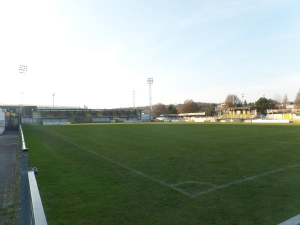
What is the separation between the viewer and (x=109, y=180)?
22.4 feet

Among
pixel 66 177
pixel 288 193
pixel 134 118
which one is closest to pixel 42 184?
pixel 66 177

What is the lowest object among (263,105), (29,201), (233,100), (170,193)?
(170,193)

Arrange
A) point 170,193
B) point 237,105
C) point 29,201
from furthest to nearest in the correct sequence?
1. point 237,105
2. point 170,193
3. point 29,201

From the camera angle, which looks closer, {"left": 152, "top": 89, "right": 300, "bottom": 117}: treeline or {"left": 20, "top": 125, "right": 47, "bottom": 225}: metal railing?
{"left": 20, "top": 125, "right": 47, "bottom": 225}: metal railing

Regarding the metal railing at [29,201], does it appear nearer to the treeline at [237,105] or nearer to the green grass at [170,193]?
the green grass at [170,193]

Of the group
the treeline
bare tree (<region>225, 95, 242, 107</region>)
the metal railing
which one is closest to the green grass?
the metal railing

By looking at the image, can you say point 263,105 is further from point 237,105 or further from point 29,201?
point 29,201

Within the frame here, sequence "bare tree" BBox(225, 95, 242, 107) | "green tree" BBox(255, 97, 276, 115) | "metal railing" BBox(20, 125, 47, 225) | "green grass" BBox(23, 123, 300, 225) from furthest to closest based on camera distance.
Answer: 1. "bare tree" BBox(225, 95, 242, 107)
2. "green tree" BBox(255, 97, 276, 115)
3. "green grass" BBox(23, 123, 300, 225)
4. "metal railing" BBox(20, 125, 47, 225)

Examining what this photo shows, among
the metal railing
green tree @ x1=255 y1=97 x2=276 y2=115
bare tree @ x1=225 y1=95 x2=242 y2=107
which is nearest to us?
the metal railing

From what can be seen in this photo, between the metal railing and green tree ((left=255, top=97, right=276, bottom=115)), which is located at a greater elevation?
green tree ((left=255, top=97, right=276, bottom=115))

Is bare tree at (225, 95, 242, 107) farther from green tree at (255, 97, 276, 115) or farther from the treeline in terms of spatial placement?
green tree at (255, 97, 276, 115)

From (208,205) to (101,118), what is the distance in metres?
88.9

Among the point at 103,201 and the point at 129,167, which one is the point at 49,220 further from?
the point at 129,167

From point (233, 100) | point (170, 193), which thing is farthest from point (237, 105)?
point (170, 193)
